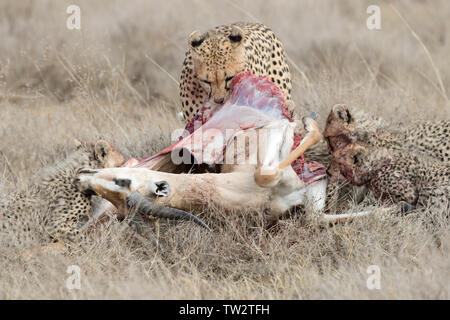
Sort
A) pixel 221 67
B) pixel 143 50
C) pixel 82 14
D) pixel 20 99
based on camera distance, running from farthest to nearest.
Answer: pixel 82 14 → pixel 143 50 → pixel 20 99 → pixel 221 67

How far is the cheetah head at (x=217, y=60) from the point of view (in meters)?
4.84

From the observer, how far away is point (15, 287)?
371cm

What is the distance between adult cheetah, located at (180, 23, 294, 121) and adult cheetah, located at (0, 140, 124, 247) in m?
0.80

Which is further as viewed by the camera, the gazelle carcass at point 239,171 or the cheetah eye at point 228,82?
the cheetah eye at point 228,82

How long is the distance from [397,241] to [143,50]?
5391 millimetres

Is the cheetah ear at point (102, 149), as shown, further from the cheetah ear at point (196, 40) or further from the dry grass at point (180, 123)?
the cheetah ear at point (196, 40)

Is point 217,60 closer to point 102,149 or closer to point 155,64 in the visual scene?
point 102,149

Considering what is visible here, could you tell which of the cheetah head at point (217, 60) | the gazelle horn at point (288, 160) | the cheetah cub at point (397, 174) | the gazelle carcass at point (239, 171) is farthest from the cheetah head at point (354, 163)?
the cheetah head at point (217, 60)

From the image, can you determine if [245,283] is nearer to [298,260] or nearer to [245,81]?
[298,260]

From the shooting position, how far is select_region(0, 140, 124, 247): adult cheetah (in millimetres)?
4258

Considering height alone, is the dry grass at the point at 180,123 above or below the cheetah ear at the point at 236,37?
below

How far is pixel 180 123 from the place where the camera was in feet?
20.0

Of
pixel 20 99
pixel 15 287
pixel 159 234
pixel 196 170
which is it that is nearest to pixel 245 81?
pixel 196 170

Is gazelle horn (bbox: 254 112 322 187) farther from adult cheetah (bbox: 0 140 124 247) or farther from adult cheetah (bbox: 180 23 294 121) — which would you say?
adult cheetah (bbox: 0 140 124 247)
